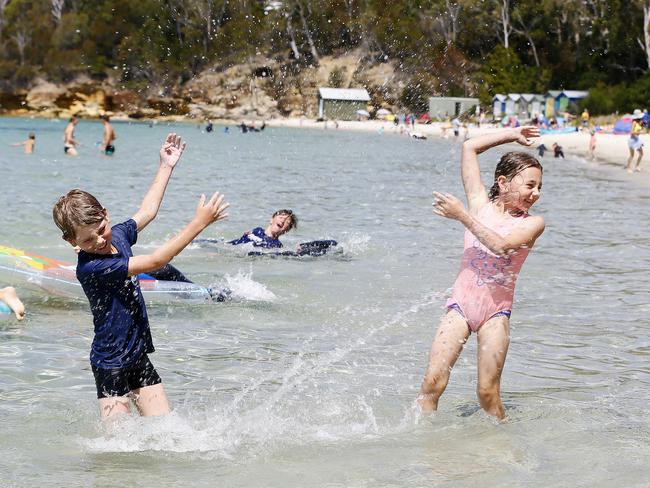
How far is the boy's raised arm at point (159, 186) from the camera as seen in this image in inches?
201

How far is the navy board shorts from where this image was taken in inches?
185

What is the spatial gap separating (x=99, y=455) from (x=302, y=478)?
116cm

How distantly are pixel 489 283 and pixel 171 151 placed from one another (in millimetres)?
1937

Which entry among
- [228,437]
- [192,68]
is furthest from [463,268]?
[192,68]

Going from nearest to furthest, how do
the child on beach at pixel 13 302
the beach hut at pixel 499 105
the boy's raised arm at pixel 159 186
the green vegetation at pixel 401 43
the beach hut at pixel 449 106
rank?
the boy's raised arm at pixel 159 186, the child on beach at pixel 13 302, the green vegetation at pixel 401 43, the beach hut at pixel 499 105, the beach hut at pixel 449 106

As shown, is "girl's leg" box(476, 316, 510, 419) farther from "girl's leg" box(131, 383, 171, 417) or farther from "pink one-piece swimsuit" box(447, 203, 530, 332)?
"girl's leg" box(131, 383, 171, 417)

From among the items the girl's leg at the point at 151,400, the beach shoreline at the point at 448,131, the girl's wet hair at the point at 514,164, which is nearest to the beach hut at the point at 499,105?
the beach shoreline at the point at 448,131

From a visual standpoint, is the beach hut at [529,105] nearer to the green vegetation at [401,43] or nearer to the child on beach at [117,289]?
the green vegetation at [401,43]

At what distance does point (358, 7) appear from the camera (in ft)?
164

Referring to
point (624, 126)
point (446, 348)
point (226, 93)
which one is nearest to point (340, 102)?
point (226, 93)

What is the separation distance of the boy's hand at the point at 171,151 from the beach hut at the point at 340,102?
85.1m

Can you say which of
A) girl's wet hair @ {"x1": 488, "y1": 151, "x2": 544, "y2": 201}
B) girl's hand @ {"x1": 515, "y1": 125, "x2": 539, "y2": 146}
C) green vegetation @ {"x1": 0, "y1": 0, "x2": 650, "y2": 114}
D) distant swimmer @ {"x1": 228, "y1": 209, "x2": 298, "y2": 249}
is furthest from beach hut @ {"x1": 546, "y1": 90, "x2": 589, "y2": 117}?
girl's wet hair @ {"x1": 488, "y1": 151, "x2": 544, "y2": 201}

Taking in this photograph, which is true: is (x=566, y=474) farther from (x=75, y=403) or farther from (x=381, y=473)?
(x=75, y=403)

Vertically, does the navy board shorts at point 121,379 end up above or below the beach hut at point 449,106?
below
